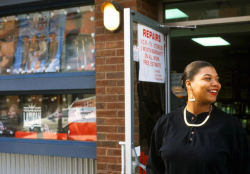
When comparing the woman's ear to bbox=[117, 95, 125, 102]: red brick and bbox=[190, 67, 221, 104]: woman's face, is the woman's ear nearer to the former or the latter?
bbox=[190, 67, 221, 104]: woman's face

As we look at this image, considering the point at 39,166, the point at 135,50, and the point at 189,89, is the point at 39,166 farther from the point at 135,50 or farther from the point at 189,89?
the point at 189,89

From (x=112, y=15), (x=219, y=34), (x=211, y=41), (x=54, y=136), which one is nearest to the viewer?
(x=112, y=15)

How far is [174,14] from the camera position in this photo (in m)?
4.70

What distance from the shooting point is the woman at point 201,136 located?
235cm

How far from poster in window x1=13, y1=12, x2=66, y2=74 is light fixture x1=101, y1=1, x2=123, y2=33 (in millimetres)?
1214

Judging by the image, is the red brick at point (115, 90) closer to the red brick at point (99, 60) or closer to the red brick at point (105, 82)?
the red brick at point (105, 82)

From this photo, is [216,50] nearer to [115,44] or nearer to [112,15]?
[115,44]

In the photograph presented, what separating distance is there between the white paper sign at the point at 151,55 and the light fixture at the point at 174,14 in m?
0.46

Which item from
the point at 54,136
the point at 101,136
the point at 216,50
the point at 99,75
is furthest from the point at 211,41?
the point at 101,136

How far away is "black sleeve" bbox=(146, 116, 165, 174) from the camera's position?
2.66 metres

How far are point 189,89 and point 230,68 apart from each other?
23.8 feet

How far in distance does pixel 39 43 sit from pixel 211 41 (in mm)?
4050

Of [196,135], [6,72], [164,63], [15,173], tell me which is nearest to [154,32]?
[164,63]

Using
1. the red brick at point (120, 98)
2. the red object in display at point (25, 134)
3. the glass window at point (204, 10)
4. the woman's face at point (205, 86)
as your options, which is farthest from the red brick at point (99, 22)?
the woman's face at point (205, 86)
